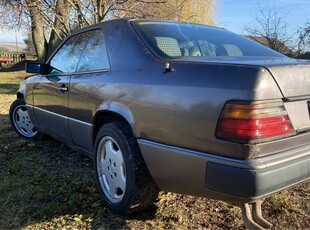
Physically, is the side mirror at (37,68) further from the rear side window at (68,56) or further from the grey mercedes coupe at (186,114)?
the grey mercedes coupe at (186,114)

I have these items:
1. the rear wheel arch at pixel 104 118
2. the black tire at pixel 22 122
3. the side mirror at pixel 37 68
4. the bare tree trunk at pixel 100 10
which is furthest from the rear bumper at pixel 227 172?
the bare tree trunk at pixel 100 10

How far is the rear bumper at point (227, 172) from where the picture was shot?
2.16 metres

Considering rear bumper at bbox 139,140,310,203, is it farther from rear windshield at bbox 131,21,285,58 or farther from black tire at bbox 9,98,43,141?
black tire at bbox 9,98,43,141

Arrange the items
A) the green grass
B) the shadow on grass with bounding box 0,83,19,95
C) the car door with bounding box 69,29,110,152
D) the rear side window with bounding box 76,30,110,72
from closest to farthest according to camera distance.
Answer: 1. the green grass
2. the car door with bounding box 69,29,110,152
3. the rear side window with bounding box 76,30,110,72
4. the shadow on grass with bounding box 0,83,19,95

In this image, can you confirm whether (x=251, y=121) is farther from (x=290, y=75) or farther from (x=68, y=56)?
(x=68, y=56)

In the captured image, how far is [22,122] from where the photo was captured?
5.55 metres

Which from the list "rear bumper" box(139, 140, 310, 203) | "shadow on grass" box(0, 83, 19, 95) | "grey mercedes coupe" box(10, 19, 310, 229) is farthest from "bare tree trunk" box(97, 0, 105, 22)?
"rear bumper" box(139, 140, 310, 203)

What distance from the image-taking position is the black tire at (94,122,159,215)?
2807 mm

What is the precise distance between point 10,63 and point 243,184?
92.0ft

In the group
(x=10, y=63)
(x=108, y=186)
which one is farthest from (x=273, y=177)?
(x=10, y=63)

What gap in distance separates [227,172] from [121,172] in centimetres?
109

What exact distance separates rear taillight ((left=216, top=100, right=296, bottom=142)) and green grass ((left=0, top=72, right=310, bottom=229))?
1.04 m

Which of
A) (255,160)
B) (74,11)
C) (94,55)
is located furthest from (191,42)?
(74,11)

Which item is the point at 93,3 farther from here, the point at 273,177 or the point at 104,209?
the point at 273,177
